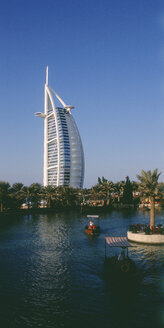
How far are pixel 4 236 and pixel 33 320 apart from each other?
30116mm

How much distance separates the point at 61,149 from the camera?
17125 centimetres

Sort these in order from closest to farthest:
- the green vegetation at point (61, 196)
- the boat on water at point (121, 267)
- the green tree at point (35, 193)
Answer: the boat on water at point (121, 267)
the green vegetation at point (61, 196)
the green tree at point (35, 193)

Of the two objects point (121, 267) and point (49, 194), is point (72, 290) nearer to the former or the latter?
point (121, 267)

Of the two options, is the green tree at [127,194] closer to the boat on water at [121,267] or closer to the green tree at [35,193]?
the green tree at [35,193]

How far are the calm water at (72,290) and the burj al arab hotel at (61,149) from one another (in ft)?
443

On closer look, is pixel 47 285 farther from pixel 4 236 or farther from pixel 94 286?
pixel 4 236

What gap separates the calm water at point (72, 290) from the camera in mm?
16484

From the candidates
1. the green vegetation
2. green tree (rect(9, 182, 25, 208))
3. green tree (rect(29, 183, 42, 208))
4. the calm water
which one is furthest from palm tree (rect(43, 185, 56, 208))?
the calm water

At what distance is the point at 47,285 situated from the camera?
72.4 feet

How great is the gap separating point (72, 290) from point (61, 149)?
152m

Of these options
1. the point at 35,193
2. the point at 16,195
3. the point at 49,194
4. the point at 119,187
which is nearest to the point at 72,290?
the point at 16,195

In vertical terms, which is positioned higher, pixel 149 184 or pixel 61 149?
pixel 61 149

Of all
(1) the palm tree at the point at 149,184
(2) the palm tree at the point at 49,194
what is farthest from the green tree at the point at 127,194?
(1) the palm tree at the point at 149,184

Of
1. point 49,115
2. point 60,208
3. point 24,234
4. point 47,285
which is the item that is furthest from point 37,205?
point 49,115
